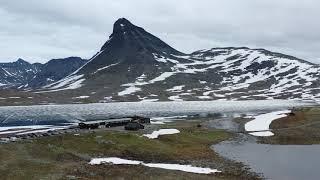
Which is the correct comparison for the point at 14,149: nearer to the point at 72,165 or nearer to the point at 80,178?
the point at 72,165

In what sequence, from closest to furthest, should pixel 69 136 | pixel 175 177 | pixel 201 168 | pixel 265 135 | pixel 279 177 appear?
pixel 175 177 < pixel 279 177 < pixel 201 168 < pixel 69 136 < pixel 265 135

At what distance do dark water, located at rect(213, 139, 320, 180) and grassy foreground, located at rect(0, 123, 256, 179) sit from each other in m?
3.20

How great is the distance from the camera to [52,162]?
195 ft

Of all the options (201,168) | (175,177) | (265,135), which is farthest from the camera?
(265,135)

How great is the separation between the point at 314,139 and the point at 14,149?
62499 millimetres

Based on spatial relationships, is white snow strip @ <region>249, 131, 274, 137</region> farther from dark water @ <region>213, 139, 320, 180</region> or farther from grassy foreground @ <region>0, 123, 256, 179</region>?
grassy foreground @ <region>0, 123, 256, 179</region>

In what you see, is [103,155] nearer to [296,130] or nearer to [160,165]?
[160,165]

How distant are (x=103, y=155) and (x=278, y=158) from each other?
2700 centimetres

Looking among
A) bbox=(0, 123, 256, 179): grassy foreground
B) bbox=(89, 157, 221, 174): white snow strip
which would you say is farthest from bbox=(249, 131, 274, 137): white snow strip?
bbox=(89, 157, 221, 174): white snow strip

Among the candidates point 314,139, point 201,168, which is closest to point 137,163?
point 201,168

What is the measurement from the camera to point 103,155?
67.9 meters

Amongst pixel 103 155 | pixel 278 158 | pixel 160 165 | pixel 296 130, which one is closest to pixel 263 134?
pixel 296 130

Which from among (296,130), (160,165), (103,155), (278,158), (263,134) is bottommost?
(278,158)

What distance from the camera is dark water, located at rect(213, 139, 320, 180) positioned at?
2366 inches
